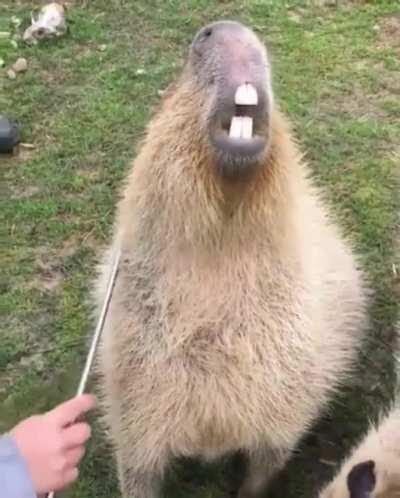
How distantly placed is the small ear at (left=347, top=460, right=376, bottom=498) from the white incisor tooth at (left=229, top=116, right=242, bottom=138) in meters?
0.76

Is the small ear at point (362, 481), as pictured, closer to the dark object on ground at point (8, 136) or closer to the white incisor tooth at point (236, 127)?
the white incisor tooth at point (236, 127)

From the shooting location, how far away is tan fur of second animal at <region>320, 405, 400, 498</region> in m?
2.12

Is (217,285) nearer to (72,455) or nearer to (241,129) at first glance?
(241,129)

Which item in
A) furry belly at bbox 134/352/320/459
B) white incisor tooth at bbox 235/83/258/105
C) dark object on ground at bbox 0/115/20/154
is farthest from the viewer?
dark object on ground at bbox 0/115/20/154

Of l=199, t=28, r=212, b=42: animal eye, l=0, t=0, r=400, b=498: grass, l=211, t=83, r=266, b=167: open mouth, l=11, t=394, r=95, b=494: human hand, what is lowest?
l=0, t=0, r=400, b=498: grass

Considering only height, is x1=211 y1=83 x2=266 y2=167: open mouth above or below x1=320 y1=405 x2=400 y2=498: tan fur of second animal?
above

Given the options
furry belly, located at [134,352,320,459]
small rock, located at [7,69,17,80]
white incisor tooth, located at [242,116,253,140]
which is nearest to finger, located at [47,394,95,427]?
furry belly, located at [134,352,320,459]

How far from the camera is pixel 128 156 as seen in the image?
4418 mm

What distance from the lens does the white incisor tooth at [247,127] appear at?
91.5 inches

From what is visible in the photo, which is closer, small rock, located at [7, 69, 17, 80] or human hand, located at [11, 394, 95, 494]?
human hand, located at [11, 394, 95, 494]

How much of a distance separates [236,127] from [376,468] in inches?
31.7

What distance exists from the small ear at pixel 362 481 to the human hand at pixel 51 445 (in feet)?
2.04

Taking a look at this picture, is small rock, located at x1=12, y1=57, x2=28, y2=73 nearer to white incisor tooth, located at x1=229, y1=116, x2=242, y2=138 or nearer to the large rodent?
the large rodent

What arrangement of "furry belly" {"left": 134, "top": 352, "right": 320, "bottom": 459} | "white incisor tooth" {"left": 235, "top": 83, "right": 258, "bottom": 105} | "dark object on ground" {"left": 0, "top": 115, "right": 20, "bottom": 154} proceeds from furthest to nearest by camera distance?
"dark object on ground" {"left": 0, "top": 115, "right": 20, "bottom": 154}
"furry belly" {"left": 134, "top": 352, "right": 320, "bottom": 459}
"white incisor tooth" {"left": 235, "top": 83, "right": 258, "bottom": 105}
